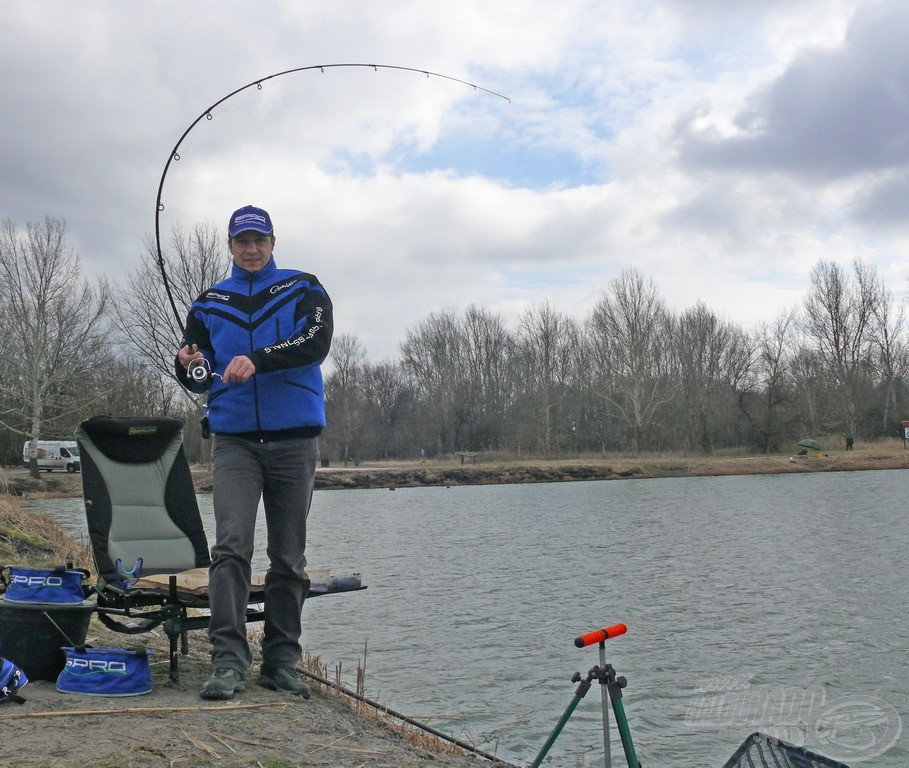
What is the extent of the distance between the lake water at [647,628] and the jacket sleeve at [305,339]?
3202 mm

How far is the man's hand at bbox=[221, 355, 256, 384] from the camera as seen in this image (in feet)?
12.5

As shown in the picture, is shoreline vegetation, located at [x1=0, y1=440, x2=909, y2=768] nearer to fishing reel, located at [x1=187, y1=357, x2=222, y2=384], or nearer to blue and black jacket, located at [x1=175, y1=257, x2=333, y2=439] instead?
blue and black jacket, located at [x1=175, y1=257, x2=333, y2=439]

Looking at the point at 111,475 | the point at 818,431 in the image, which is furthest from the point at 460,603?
the point at 818,431

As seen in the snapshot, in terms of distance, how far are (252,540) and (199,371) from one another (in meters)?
0.78

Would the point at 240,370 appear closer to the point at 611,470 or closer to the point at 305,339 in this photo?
the point at 305,339

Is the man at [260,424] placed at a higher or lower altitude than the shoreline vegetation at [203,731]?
higher

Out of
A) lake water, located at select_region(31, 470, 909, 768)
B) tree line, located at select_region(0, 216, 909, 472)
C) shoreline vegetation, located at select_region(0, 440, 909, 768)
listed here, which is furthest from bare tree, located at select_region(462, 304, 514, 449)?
shoreline vegetation, located at select_region(0, 440, 909, 768)

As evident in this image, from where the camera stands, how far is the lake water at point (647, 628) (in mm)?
6777

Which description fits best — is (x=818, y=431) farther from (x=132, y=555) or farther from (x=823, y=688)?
(x=132, y=555)

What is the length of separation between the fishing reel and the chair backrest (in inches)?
45.1

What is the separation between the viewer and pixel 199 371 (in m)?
4.08

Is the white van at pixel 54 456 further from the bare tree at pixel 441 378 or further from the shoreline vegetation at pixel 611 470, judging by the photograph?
the bare tree at pixel 441 378

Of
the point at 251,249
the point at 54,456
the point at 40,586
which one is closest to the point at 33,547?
the point at 40,586


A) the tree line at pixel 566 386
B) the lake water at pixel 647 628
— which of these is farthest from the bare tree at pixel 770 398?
the lake water at pixel 647 628
